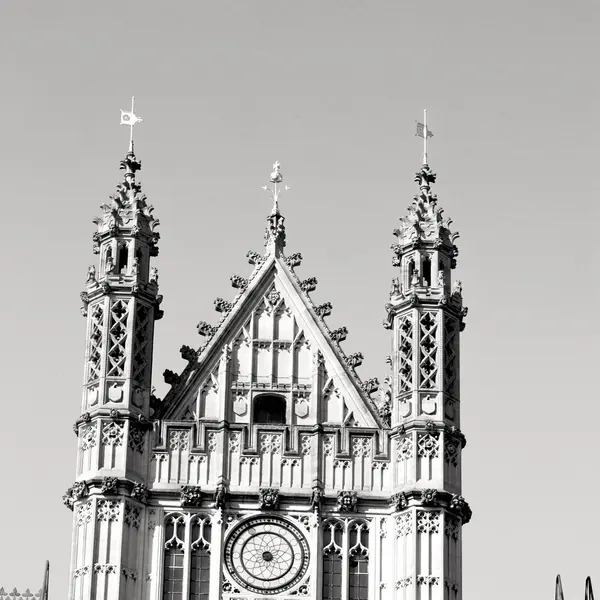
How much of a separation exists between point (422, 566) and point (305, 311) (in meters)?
6.00

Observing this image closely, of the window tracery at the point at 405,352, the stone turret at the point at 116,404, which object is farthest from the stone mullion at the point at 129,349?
the window tracery at the point at 405,352

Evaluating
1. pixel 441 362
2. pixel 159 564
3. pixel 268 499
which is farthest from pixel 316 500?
pixel 441 362

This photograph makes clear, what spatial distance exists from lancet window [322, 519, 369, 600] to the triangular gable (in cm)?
216

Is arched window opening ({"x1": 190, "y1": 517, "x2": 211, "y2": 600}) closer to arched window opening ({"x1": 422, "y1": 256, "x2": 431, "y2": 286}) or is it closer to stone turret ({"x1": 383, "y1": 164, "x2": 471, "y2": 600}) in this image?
stone turret ({"x1": 383, "y1": 164, "x2": 471, "y2": 600})

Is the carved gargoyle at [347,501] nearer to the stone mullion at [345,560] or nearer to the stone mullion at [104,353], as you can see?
the stone mullion at [345,560]

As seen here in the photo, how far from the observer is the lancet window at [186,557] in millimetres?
43062

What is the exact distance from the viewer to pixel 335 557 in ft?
143

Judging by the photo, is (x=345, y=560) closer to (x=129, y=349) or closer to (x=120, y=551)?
(x=120, y=551)

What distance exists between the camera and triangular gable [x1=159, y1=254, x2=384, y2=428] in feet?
147

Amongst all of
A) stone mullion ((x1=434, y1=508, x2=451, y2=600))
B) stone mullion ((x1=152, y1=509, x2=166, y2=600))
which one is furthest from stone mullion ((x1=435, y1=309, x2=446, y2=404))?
stone mullion ((x1=152, y1=509, x2=166, y2=600))

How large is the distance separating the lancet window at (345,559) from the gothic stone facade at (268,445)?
3 centimetres

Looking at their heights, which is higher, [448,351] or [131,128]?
[131,128]

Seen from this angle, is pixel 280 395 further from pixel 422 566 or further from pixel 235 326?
pixel 422 566

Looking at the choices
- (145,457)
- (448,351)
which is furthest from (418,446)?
(145,457)
